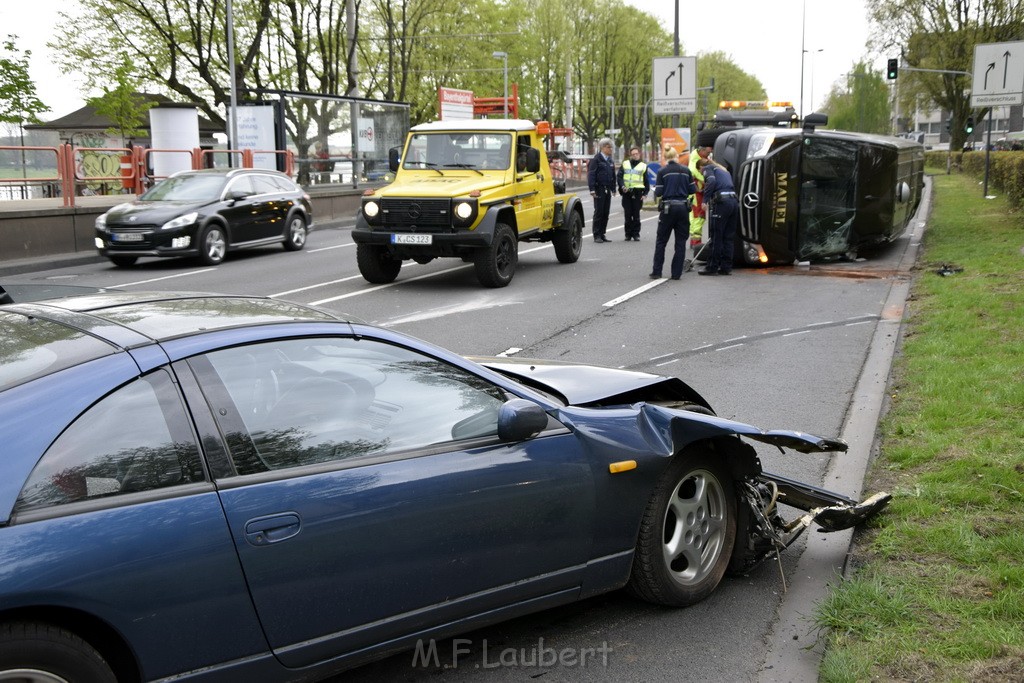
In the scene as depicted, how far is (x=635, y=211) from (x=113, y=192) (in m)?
12.1

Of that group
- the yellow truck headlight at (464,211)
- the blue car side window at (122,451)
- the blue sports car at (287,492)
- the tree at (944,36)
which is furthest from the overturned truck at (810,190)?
the tree at (944,36)

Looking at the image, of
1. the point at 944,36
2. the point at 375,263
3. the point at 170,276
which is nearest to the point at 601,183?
the point at 375,263

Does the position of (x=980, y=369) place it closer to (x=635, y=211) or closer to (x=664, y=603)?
(x=664, y=603)

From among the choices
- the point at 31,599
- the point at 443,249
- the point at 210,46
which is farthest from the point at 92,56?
the point at 31,599

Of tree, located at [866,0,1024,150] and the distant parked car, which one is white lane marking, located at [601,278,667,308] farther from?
tree, located at [866,0,1024,150]

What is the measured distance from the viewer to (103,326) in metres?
3.16

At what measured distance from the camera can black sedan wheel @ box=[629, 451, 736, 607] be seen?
4.07m

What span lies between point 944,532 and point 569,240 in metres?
12.8

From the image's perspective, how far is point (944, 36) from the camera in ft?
212

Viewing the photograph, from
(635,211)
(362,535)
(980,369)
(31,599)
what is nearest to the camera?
(31,599)

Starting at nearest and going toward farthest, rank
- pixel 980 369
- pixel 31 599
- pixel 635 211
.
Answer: pixel 31 599, pixel 980 369, pixel 635 211

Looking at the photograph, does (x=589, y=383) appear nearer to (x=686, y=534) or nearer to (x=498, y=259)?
(x=686, y=534)

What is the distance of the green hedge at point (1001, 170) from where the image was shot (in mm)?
21797

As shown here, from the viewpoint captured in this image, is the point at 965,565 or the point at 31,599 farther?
the point at 965,565
